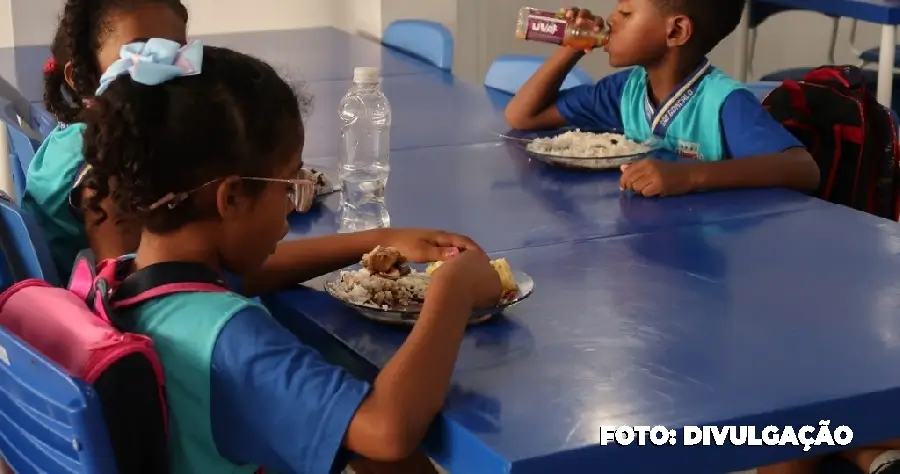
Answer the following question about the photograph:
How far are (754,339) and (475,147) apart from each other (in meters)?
1.06

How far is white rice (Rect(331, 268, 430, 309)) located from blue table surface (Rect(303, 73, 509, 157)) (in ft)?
2.73

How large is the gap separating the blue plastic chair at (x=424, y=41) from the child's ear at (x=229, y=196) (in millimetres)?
1901

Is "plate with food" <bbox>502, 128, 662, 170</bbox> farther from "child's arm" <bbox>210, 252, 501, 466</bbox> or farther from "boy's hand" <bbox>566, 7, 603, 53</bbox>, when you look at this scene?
"child's arm" <bbox>210, 252, 501, 466</bbox>

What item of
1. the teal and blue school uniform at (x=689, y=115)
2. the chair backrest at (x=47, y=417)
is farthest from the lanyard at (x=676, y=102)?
the chair backrest at (x=47, y=417)

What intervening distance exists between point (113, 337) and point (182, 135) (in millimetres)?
233

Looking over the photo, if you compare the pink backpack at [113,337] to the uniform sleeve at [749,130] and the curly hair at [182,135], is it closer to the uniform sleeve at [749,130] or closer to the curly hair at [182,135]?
the curly hair at [182,135]

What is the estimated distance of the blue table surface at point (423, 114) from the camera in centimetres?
238

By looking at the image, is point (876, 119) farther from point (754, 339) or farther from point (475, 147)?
point (754, 339)

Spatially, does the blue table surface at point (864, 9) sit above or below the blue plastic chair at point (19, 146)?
above

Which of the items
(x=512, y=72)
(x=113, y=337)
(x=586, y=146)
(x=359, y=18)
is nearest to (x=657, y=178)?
(x=586, y=146)

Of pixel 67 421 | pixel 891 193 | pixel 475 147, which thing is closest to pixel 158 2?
pixel 475 147

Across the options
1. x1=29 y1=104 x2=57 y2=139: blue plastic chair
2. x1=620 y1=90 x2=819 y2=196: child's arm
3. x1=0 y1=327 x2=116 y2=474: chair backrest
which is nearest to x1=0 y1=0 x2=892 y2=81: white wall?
x1=29 y1=104 x2=57 y2=139: blue plastic chair

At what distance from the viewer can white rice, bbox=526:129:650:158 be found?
83.7 inches

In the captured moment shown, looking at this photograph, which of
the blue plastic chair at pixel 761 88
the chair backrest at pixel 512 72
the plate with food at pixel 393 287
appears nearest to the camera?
the plate with food at pixel 393 287
